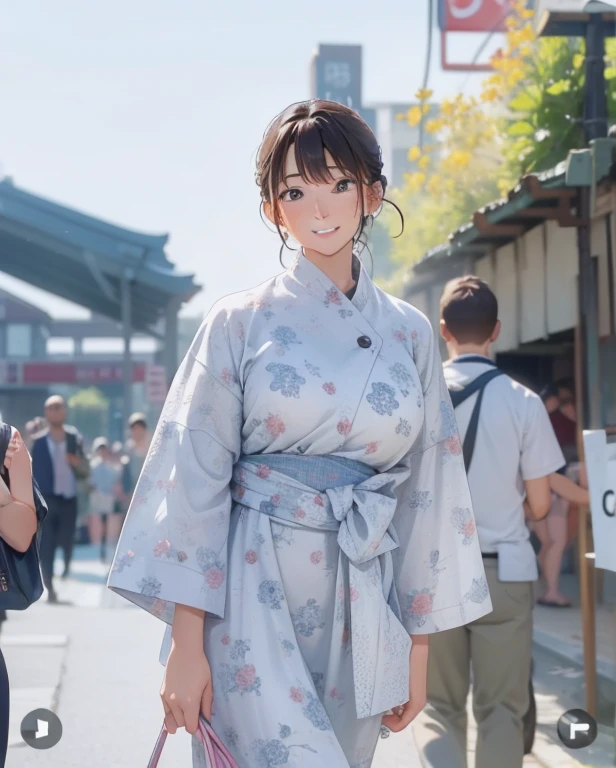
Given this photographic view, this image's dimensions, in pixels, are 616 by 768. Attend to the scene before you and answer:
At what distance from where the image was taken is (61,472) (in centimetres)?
1190

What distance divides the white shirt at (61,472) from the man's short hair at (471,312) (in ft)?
25.8

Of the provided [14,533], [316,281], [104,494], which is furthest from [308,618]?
[104,494]

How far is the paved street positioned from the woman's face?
331 centimetres

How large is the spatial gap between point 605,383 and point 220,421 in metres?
7.47

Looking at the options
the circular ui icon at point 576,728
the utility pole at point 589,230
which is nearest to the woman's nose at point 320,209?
the circular ui icon at point 576,728

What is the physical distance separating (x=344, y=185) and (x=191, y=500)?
0.71 meters

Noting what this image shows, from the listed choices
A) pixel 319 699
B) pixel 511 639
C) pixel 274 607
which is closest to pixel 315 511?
pixel 274 607

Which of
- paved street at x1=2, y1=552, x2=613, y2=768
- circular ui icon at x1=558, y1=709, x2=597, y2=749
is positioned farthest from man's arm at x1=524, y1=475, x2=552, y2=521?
paved street at x1=2, y1=552, x2=613, y2=768

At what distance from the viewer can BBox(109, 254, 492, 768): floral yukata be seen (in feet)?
8.14

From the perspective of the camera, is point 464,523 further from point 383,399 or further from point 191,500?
point 191,500

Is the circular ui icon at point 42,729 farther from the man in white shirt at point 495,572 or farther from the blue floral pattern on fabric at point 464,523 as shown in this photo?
the blue floral pattern on fabric at point 464,523

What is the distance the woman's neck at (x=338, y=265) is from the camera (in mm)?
2719

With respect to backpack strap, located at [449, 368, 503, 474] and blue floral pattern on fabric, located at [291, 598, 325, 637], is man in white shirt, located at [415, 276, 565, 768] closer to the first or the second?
backpack strap, located at [449, 368, 503, 474]

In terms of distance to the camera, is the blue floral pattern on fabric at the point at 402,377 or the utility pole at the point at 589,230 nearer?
the blue floral pattern on fabric at the point at 402,377
